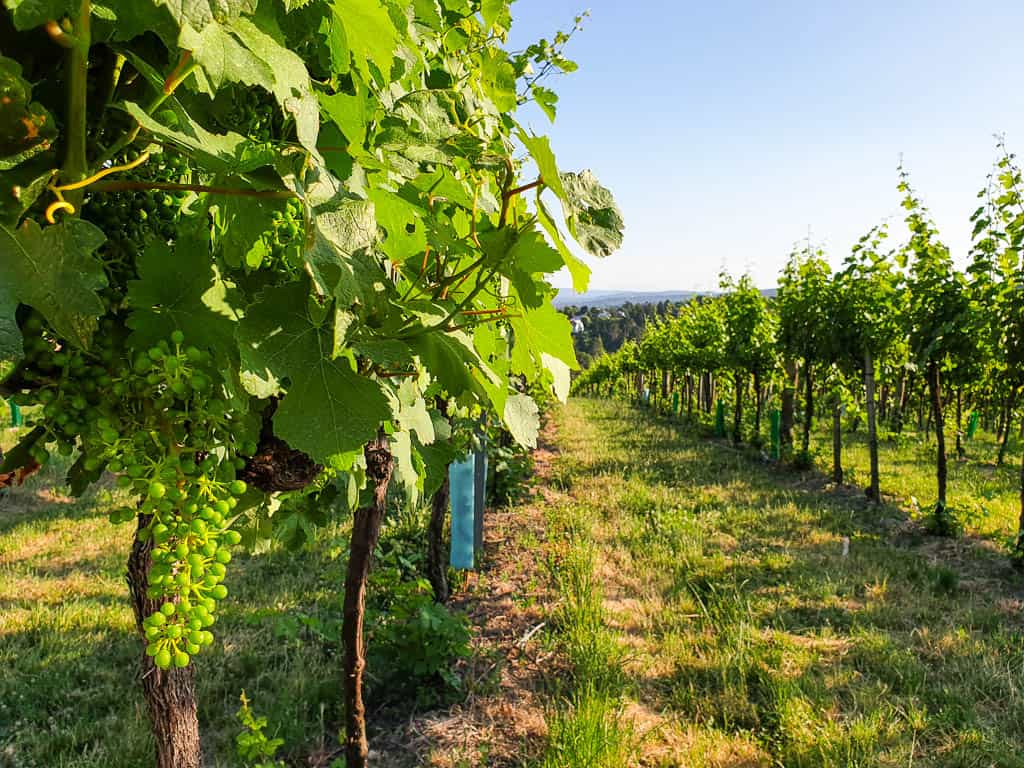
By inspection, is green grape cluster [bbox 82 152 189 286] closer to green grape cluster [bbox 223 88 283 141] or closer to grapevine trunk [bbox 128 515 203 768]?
green grape cluster [bbox 223 88 283 141]

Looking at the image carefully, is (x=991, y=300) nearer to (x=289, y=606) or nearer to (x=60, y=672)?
(x=289, y=606)

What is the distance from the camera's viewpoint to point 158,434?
0.92m

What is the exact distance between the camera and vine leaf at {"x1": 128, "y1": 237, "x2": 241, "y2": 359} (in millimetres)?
849

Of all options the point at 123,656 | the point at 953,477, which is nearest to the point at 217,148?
the point at 123,656

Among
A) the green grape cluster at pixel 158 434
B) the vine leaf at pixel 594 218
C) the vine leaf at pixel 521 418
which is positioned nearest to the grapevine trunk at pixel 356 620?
the vine leaf at pixel 521 418

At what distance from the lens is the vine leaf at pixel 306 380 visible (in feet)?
2.76

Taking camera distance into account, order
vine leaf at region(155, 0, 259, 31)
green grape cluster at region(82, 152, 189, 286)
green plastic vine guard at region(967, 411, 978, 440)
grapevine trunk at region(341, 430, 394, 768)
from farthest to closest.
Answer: green plastic vine guard at region(967, 411, 978, 440)
grapevine trunk at region(341, 430, 394, 768)
green grape cluster at region(82, 152, 189, 286)
vine leaf at region(155, 0, 259, 31)

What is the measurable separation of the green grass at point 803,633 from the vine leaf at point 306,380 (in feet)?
10.3

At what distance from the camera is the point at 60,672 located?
4176mm

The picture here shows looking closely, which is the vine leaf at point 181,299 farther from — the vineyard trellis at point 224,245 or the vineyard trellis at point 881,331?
the vineyard trellis at point 881,331

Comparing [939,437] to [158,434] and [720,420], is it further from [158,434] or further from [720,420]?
[158,434]

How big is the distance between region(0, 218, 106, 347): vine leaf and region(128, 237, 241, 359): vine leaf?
140 millimetres

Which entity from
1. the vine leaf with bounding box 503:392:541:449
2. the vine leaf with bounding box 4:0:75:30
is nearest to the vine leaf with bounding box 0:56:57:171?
the vine leaf with bounding box 4:0:75:30

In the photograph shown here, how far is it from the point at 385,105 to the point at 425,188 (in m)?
0.15
